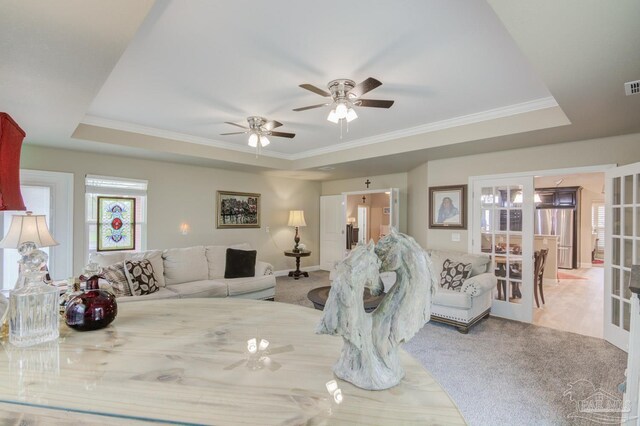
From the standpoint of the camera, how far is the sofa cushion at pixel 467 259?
4.07 m

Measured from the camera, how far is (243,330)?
1.20 m

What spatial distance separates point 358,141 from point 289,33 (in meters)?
2.85

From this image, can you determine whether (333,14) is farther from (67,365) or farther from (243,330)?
(67,365)

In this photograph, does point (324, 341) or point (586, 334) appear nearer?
point (324, 341)

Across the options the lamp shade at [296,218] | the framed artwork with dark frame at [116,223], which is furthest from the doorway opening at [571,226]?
the framed artwork with dark frame at [116,223]

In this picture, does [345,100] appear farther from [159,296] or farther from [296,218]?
[296,218]

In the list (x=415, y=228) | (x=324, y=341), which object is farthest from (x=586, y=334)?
(x=324, y=341)

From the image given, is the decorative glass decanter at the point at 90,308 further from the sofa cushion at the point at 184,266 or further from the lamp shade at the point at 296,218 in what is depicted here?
the lamp shade at the point at 296,218

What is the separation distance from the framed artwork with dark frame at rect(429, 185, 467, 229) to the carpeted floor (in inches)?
58.9

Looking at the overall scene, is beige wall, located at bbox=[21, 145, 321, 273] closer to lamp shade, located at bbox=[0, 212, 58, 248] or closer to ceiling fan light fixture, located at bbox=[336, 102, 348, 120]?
lamp shade, located at bbox=[0, 212, 58, 248]

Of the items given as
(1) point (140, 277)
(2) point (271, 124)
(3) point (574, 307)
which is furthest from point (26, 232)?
(3) point (574, 307)

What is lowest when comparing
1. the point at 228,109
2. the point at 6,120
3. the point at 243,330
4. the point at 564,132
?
the point at 243,330

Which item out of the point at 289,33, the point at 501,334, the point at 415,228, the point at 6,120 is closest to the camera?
the point at 6,120

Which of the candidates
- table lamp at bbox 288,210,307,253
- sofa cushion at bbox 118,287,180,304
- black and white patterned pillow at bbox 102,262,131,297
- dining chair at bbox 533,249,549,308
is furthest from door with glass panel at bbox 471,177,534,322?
black and white patterned pillow at bbox 102,262,131,297
